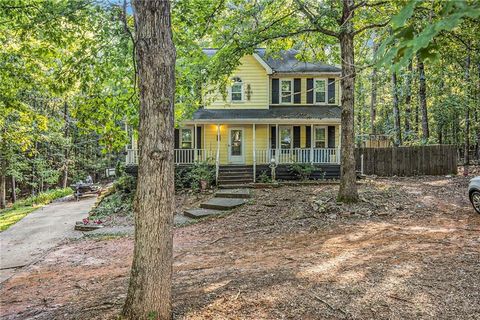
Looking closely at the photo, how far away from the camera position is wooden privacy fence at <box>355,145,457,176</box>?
56.6 feet

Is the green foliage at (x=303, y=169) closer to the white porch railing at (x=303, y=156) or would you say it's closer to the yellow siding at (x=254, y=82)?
the white porch railing at (x=303, y=156)

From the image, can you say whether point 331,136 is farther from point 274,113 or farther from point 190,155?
point 190,155

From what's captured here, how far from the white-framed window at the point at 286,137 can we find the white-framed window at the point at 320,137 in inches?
55.2

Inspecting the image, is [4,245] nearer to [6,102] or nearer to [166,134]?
[6,102]

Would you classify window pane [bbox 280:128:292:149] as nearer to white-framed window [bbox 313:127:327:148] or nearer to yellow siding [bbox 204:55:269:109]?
white-framed window [bbox 313:127:327:148]

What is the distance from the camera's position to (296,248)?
257 inches

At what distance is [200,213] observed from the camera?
11.0 metres

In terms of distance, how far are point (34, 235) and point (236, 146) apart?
35.3 feet

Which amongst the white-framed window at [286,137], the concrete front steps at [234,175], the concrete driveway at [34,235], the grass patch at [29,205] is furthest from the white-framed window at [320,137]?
the grass patch at [29,205]

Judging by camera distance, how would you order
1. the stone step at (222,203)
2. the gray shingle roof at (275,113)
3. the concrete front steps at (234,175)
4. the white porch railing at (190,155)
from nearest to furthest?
the stone step at (222,203) → the concrete front steps at (234,175) → the gray shingle roof at (275,113) → the white porch railing at (190,155)

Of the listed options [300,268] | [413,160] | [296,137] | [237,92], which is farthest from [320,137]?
[300,268]

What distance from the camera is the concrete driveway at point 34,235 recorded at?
7.63 meters

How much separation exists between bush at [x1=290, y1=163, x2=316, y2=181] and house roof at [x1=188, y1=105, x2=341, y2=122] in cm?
242

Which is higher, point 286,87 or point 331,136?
Result: point 286,87
